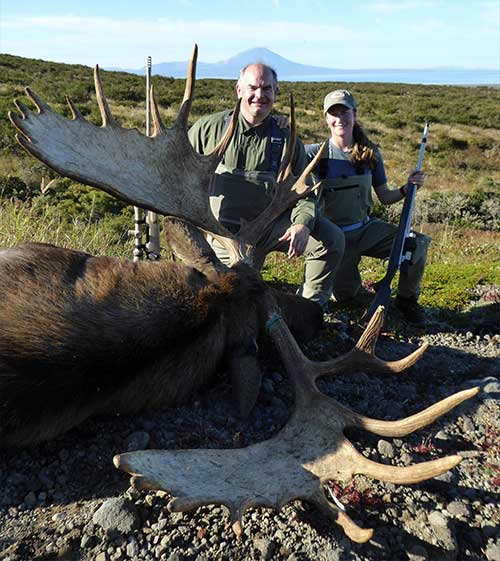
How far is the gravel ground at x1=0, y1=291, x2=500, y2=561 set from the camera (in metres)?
2.75

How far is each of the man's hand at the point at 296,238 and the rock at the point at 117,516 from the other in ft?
8.71

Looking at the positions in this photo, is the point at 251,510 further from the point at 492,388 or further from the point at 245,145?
the point at 245,145

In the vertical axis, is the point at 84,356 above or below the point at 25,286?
below

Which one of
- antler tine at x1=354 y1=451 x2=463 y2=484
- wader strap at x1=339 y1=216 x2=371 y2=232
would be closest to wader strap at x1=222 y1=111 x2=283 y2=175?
wader strap at x1=339 y1=216 x2=371 y2=232

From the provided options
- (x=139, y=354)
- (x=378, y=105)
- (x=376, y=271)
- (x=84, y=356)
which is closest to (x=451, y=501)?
(x=139, y=354)

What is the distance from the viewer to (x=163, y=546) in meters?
2.73

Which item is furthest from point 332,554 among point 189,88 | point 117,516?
point 189,88

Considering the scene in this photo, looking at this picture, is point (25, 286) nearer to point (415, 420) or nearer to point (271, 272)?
point (415, 420)

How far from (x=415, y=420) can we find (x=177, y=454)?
1.32 m

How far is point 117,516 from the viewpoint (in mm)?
2834

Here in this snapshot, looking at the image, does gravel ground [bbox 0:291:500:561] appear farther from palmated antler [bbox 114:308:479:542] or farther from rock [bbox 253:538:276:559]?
palmated antler [bbox 114:308:479:542]

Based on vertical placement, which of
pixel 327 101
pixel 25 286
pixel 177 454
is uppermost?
pixel 327 101

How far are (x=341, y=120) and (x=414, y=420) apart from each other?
3782 mm

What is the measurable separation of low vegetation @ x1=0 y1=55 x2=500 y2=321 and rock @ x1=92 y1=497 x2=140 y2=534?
4.06 meters
